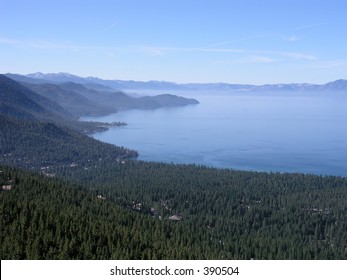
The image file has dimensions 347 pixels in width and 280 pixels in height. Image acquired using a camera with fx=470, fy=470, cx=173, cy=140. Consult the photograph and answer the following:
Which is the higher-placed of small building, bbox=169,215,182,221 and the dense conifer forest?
the dense conifer forest

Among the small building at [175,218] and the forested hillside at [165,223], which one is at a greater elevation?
the forested hillside at [165,223]

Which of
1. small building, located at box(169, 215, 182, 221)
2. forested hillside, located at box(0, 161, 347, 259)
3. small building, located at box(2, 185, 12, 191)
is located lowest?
small building, located at box(169, 215, 182, 221)

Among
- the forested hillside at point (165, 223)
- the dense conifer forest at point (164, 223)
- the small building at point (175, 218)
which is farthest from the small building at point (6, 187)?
the small building at point (175, 218)

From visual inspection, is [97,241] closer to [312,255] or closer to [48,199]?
[48,199]

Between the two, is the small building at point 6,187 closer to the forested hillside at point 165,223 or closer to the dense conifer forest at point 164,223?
the dense conifer forest at point 164,223

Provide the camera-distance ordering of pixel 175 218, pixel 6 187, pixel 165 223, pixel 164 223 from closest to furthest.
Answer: pixel 164 223 < pixel 165 223 < pixel 6 187 < pixel 175 218

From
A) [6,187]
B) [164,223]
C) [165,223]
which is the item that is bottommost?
[165,223]

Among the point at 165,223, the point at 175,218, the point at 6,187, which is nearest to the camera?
the point at 165,223

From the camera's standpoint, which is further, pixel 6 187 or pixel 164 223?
pixel 6 187

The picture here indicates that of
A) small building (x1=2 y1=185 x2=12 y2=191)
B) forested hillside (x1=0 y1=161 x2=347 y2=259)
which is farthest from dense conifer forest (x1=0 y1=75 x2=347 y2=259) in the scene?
small building (x1=2 y1=185 x2=12 y2=191)

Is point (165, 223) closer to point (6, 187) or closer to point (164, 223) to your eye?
point (164, 223)

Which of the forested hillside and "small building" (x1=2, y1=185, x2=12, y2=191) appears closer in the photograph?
the forested hillside

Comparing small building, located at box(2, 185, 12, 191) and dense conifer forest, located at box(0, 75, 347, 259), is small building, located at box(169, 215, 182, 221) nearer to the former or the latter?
dense conifer forest, located at box(0, 75, 347, 259)

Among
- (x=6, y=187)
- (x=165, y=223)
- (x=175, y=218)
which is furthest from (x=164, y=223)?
(x=6, y=187)
